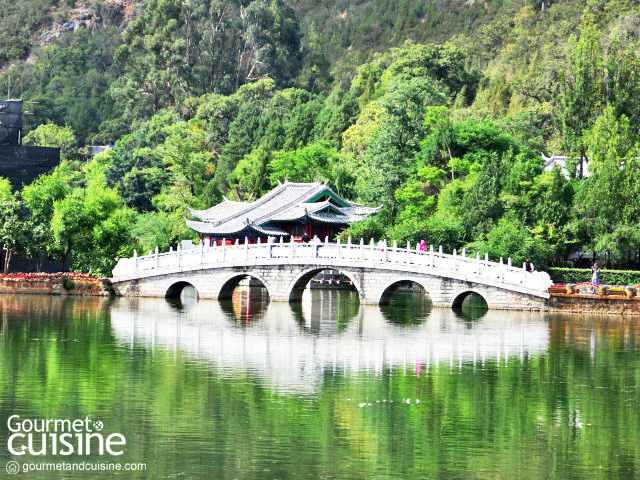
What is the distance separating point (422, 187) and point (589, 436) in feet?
111

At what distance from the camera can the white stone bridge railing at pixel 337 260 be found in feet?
125

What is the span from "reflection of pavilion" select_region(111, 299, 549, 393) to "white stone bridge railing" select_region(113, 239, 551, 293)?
1499 millimetres

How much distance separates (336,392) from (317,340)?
823 centimetres

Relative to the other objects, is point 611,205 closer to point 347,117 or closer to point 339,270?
point 339,270

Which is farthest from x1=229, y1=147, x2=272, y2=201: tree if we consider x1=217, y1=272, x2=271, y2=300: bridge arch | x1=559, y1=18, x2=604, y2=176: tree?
x1=217, y1=272, x2=271, y2=300: bridge arch

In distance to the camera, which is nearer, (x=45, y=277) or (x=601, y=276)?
(x=601, y=276)

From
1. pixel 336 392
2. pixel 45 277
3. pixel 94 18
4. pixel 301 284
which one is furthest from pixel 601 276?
pixel 94 18

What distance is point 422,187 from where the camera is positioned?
5184 centimetres

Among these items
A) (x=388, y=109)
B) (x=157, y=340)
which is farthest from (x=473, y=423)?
(x=388, y=109)

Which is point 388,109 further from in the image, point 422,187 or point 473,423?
point 473,423

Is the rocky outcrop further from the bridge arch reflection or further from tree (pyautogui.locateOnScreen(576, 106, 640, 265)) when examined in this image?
tree (pyautogui.locateOnScreen(576, 106, 640, 265))

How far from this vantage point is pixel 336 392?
71.3 feet

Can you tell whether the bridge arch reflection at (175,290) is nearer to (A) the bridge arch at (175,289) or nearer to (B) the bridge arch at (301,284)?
(A) the bridge arch at (175,289)

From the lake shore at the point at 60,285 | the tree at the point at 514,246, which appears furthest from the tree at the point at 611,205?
the lake shore at the point at 60,285
